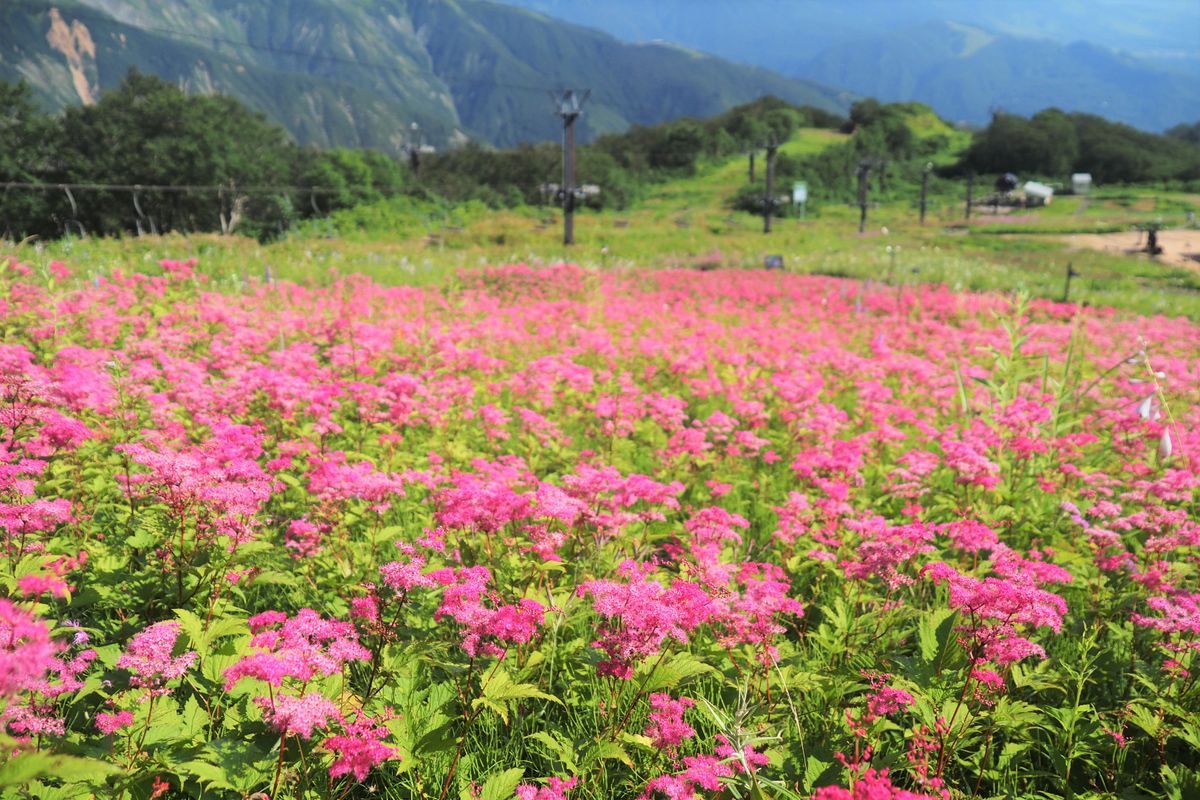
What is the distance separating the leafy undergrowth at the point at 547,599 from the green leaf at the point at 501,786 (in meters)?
0.01

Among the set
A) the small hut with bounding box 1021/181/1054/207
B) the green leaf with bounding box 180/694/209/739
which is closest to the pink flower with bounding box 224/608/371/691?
the green leaf with bounding box 180/694/209/739

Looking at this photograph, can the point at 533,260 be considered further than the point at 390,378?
Yes

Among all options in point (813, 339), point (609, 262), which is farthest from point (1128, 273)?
point (813, 339)

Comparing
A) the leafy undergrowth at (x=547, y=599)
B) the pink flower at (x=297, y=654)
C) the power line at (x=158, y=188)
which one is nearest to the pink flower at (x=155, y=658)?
the leafy undergrowth at (x=547, y=599)

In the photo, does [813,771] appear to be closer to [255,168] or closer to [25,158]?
[255,168]

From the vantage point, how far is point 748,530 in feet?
15.8

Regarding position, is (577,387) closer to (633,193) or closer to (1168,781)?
(1168,781)

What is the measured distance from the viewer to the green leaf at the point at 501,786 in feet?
7.00

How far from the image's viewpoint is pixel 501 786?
2.17 meters

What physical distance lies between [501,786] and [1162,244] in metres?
57.7

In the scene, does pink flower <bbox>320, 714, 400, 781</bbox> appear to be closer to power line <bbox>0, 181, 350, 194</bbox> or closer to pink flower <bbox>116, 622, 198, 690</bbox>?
pink flower <bbox>116, 622, 198, 690</bbox>

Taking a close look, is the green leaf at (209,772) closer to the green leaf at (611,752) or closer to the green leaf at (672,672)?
the green leaf at (611,752)

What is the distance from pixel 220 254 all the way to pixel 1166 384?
1831 cm

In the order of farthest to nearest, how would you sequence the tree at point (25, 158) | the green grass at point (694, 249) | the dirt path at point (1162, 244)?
the tree at point (25, 158)
the dirt path at point (1162, 244)
the green grass at point (694, 249)
